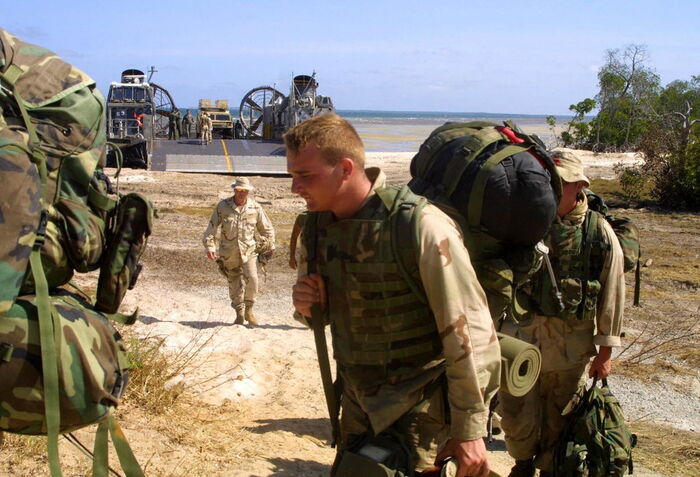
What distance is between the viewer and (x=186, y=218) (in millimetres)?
14398

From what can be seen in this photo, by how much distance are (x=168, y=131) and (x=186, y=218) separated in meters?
17.6

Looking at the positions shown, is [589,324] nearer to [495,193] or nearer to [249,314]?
[495,193]

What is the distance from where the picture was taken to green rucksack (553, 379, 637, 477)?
386 centimetres

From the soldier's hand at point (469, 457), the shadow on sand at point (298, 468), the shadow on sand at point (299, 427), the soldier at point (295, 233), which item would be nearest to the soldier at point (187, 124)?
the shadow on sand at point (299, 427)

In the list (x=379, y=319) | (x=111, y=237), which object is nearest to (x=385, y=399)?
(x=379, y=319)

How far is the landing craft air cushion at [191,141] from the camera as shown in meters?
22.1

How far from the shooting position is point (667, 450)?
16.8ft

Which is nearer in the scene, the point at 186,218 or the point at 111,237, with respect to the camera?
the point at 111,237

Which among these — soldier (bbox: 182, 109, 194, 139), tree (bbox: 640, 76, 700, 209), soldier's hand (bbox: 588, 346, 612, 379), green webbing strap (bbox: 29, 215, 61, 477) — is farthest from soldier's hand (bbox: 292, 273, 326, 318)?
soldier (bbox: 182, 109, 194, 139)

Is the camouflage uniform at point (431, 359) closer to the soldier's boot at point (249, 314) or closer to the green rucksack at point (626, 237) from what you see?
Result: the green rucksack at point (626, 237)

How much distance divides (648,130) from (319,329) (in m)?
20.6

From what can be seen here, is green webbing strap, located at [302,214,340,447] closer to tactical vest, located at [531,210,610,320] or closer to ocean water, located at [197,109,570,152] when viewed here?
ocean water, located at [197,109,570,152]

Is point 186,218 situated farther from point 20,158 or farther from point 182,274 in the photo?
point 20,158

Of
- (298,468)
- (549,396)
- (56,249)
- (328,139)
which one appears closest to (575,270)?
(549,396)
